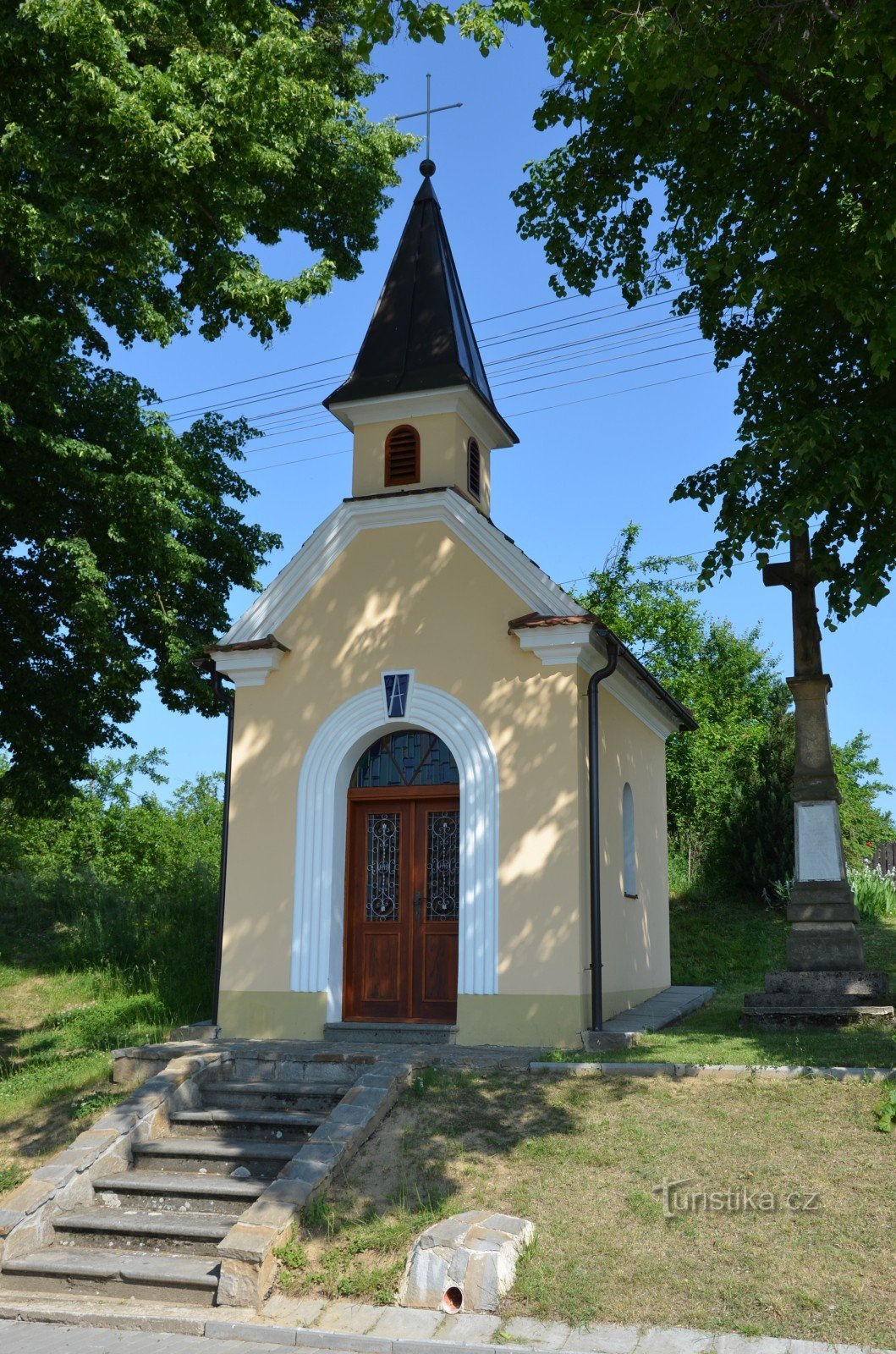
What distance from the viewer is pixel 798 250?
1045 cm

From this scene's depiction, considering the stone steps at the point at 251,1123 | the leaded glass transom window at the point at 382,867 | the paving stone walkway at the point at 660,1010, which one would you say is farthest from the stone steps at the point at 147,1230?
the leaded glass transom window at the point at 382,867

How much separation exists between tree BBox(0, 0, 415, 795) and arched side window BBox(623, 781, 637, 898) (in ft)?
20.8

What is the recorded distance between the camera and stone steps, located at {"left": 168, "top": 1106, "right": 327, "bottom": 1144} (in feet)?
29.4

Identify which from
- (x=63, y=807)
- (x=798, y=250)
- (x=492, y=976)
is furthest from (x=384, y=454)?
(x=63, y=807)

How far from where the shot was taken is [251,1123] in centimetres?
910

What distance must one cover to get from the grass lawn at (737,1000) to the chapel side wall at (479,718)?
1200mm

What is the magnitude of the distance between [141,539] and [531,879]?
7.33 metres

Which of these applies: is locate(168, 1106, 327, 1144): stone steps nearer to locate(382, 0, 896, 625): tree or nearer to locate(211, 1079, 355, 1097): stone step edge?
locate(211, 1079, 355, 1097): stone step edge

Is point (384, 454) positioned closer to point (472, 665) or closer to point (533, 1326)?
point (472, 665)

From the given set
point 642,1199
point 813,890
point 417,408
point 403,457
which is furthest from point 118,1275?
point 417,408

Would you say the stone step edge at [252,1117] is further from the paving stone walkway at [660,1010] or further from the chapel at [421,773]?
the paving stone walkway at [660,1010]

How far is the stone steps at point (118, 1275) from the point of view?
7.12 meters

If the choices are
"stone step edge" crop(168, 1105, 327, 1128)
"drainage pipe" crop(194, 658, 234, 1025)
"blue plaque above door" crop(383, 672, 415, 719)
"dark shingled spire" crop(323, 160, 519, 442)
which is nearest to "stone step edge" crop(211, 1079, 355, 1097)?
"stone step edge" crop(168, 1105, 327, 1128)

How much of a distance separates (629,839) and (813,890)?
3228 millimetres
